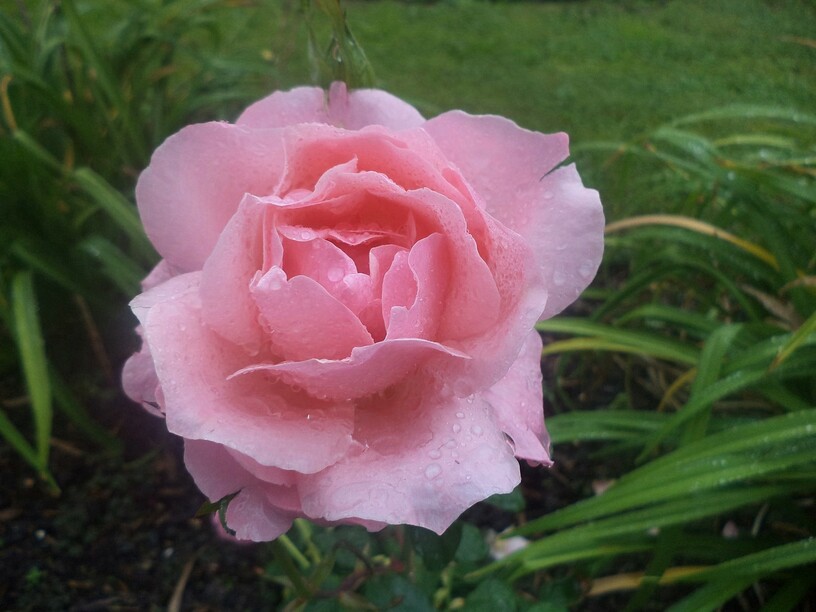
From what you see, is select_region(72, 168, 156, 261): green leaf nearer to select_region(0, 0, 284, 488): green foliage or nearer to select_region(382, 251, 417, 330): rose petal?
select_region(0, 0, 284, 488): green foliage

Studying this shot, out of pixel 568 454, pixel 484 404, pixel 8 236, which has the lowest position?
pixel 568 454

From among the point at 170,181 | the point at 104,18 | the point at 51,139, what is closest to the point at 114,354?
the point at 51,139

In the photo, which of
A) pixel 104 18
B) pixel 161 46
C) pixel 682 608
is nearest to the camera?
pixel 682 608

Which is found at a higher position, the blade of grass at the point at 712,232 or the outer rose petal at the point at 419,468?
the outer rose petal at the point at 419,468

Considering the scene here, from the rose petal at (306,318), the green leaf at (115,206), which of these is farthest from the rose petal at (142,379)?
the green leaf at (115,206)

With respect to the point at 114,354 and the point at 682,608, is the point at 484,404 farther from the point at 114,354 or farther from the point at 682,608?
the point at 114,354

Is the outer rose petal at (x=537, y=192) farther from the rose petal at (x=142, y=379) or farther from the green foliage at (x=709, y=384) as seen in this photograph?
the green foliage at (x=709, y=384)
